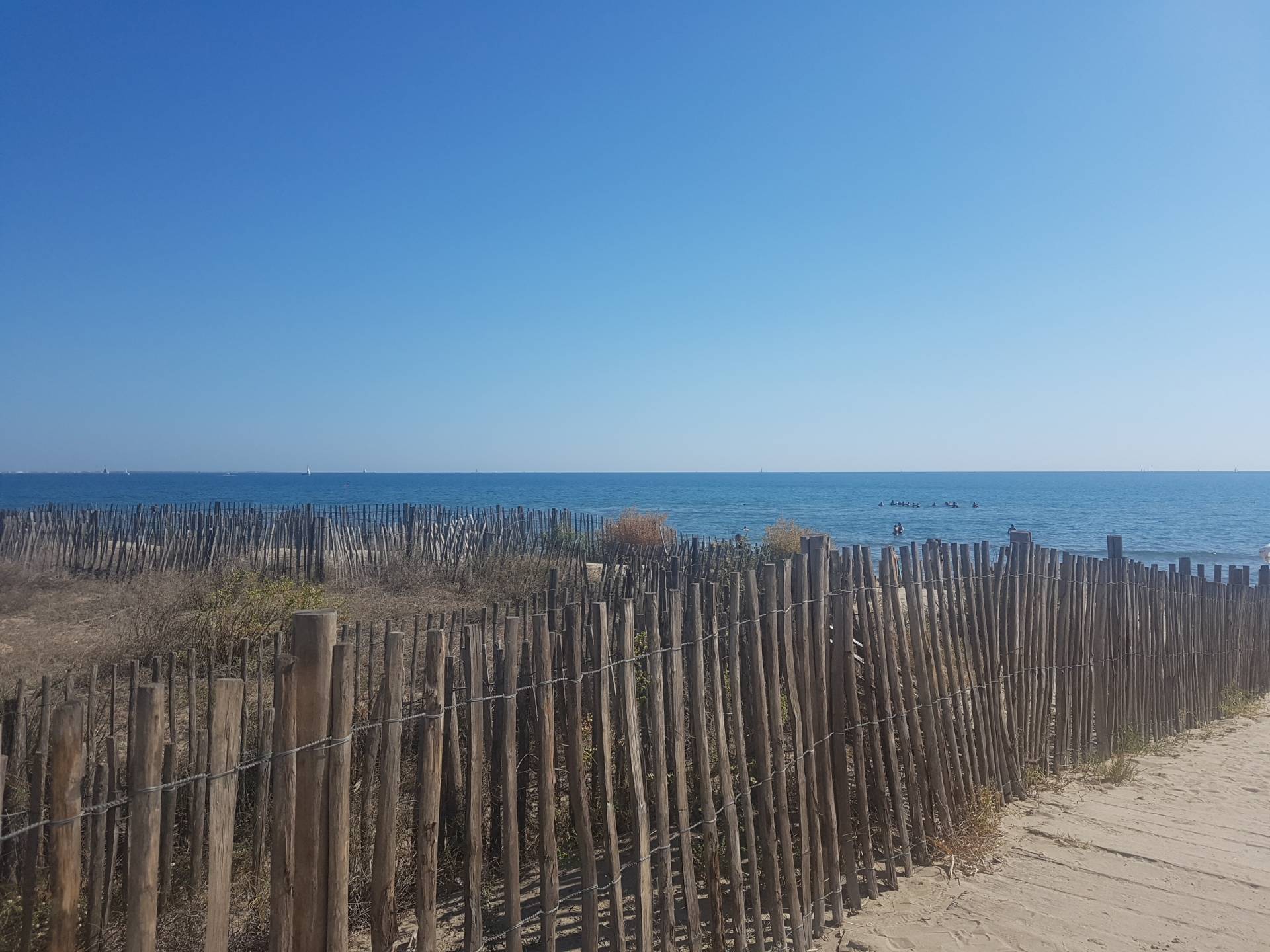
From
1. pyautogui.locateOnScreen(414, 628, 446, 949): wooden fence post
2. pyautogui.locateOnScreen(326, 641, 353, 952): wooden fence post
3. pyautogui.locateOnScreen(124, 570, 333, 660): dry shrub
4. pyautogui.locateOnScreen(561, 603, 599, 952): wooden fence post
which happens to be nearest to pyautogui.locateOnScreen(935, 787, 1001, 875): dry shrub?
pyautogui.locateOnScreen(561, 603, 599, 952): wooden fence post

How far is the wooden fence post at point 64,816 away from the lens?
1784 millimetres

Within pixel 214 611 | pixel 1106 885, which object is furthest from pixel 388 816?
pixel 214 611

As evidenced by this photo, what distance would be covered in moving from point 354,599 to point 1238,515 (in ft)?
202

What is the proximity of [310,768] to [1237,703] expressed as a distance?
907cm

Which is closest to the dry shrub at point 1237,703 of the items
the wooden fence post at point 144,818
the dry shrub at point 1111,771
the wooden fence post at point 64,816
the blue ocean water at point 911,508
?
the dry shrub at point 1111,771

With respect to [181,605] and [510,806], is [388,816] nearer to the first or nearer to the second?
[510,806]

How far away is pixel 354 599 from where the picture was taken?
421 inches

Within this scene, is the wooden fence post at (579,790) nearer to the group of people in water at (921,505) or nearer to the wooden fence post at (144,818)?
the wooden fence post at (144,818)

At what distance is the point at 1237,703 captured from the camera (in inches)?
308

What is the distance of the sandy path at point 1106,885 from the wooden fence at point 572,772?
9.5 inches

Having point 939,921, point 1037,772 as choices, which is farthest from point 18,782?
point 1037,772

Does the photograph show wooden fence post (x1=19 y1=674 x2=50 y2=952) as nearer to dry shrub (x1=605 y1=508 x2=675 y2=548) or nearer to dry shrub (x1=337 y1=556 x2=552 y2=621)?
dry shrub (x1=337 y1=556 x2=552 y2=621)

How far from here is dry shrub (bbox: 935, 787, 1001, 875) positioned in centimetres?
408

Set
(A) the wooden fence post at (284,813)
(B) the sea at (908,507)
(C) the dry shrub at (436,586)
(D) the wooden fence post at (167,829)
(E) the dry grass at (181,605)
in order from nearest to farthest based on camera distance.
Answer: (A) the wooden fence post at (284,813)
(D) the wooden fence post at (167,829)
(E) the dry grass at (181,605)
(C) the dry shrub at (436,586)
(B) the sea at (908,507)
